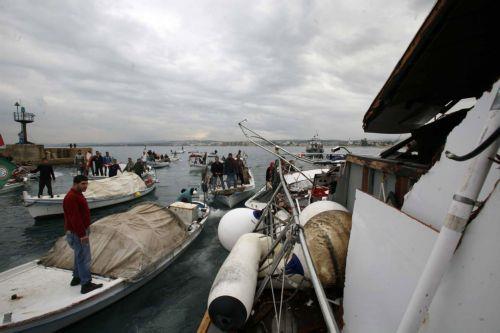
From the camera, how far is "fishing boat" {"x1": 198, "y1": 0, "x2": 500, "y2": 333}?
1.59m

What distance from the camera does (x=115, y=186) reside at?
1717 centimetres

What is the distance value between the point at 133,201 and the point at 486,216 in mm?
20103

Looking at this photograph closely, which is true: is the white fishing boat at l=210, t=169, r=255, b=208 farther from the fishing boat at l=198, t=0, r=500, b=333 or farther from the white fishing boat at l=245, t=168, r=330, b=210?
the fishing boat at l=198, t=0, r=500, b=333

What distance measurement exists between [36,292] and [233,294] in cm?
562

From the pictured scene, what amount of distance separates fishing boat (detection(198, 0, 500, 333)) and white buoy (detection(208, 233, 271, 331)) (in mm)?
17

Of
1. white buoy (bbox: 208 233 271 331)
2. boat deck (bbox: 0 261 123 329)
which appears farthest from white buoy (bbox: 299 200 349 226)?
boat deck (bbox: 0 261 123 329)

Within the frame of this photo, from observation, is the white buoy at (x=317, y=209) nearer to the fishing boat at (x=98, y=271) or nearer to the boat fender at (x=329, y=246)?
the boat fender at (x=329, y=246)

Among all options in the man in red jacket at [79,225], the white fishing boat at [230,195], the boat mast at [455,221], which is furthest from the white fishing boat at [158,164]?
the boat mast at [455,221]

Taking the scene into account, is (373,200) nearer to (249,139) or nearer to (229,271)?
(229,271)

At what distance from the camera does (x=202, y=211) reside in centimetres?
1338

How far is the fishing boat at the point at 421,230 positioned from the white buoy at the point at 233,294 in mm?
17

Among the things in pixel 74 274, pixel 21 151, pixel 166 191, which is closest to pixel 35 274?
pixel 74 274

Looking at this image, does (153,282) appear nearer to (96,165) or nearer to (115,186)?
(115,186)

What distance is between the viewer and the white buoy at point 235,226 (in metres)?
7.92
